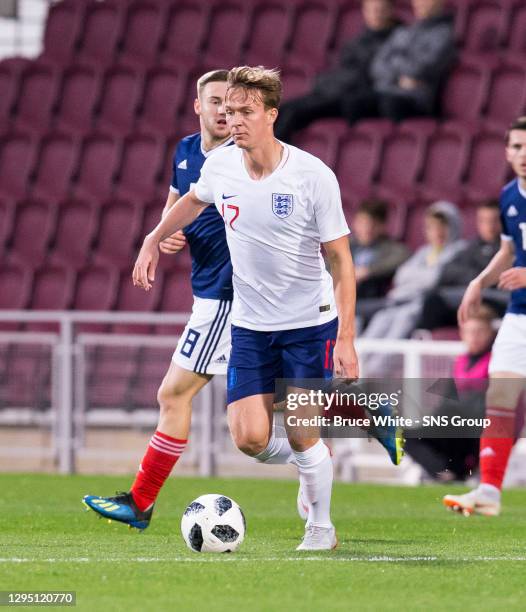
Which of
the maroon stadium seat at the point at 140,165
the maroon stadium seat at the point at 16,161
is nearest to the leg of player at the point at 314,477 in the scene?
the maroon stadium seat at the point at 140,165

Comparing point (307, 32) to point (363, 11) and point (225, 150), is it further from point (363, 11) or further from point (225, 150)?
point (225, 150)

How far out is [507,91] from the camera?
45.7 ft

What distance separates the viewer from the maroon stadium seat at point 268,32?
16.0m

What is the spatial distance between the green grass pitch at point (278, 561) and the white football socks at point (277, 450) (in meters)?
0.37

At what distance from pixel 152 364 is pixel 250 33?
598cm

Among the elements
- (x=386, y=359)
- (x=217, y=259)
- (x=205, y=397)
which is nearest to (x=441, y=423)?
(x=386, y=359)

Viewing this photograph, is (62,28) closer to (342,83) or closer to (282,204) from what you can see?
(342,83)

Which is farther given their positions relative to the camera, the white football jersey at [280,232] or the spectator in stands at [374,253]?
the spectator in stands at [374,253]

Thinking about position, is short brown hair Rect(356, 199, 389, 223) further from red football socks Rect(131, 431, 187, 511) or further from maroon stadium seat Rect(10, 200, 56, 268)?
red football socks Rect(131, 431, 187, 511)

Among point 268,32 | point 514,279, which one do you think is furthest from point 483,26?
point 514,279

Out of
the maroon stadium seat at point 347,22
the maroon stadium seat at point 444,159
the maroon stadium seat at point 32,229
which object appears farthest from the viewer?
the maroon stadium seat at point 347,22

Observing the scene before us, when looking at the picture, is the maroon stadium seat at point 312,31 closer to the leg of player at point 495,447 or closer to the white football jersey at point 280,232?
the leg of player at point 495,447

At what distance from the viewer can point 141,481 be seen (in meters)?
6.91

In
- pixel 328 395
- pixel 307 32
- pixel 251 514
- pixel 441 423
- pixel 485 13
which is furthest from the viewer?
pixel 307 32
